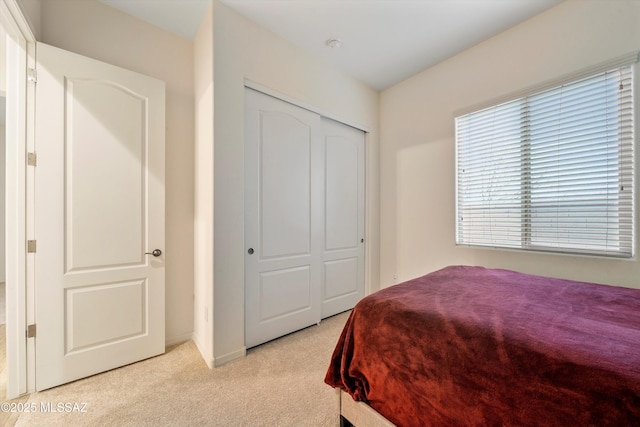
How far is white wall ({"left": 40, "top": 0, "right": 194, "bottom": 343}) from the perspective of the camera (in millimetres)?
1993

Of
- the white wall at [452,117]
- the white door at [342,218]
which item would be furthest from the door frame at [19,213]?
the white wall at [452,117]

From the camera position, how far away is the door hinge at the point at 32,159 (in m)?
1.61

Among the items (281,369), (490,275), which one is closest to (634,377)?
(490,275)

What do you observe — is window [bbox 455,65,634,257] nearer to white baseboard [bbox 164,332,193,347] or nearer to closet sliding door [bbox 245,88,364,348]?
closet sliding door [bbox 245,88,364,348]

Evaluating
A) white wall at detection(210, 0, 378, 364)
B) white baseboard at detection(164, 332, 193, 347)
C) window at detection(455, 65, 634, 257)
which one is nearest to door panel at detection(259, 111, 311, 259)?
white wall at detection(210, 0, 378, 364)

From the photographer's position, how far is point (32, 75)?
162cm

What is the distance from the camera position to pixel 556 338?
0.86 meters

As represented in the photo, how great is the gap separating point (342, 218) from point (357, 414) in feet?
6.50

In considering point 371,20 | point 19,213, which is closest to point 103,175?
point 19,213

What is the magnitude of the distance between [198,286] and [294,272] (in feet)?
2.85

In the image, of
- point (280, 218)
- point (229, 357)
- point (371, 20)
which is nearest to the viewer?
point (229, 357)

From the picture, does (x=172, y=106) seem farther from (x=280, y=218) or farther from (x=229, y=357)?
(x=229, y=357)

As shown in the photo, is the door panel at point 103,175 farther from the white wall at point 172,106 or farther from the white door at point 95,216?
the white wall at point 172,106

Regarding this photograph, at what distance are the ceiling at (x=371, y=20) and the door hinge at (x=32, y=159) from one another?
1.32m
